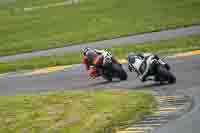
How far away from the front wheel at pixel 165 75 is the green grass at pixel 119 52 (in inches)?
403

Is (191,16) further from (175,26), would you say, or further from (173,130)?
(173,130)

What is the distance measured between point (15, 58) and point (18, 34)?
9441mm

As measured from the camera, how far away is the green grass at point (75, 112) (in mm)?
14898

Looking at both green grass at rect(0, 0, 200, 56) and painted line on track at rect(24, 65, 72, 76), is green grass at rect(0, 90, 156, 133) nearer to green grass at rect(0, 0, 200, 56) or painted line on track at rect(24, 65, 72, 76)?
painted line on track at rect(24, 65, 72, 76)

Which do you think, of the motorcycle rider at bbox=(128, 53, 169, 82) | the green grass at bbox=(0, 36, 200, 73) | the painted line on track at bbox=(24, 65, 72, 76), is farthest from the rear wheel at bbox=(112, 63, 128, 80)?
the green grass at bbox=(0, 36, 200, 73)

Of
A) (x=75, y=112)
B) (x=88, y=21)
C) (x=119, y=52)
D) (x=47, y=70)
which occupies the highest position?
(x=88, y=21)

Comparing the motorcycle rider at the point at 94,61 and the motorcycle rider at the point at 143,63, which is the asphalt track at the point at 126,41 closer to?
the motorcycle rider at the point at 94,61

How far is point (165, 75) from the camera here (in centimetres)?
2134

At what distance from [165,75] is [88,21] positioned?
2803cm

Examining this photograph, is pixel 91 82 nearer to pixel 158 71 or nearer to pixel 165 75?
pixel 158 71

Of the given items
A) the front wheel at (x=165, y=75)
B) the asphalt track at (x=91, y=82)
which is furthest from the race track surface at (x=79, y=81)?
the front wheel at (x=165, y=75)

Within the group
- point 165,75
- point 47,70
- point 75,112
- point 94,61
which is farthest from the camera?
point 47,70

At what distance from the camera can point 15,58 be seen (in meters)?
39.0

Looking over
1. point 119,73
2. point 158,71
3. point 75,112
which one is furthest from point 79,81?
point 75,112
